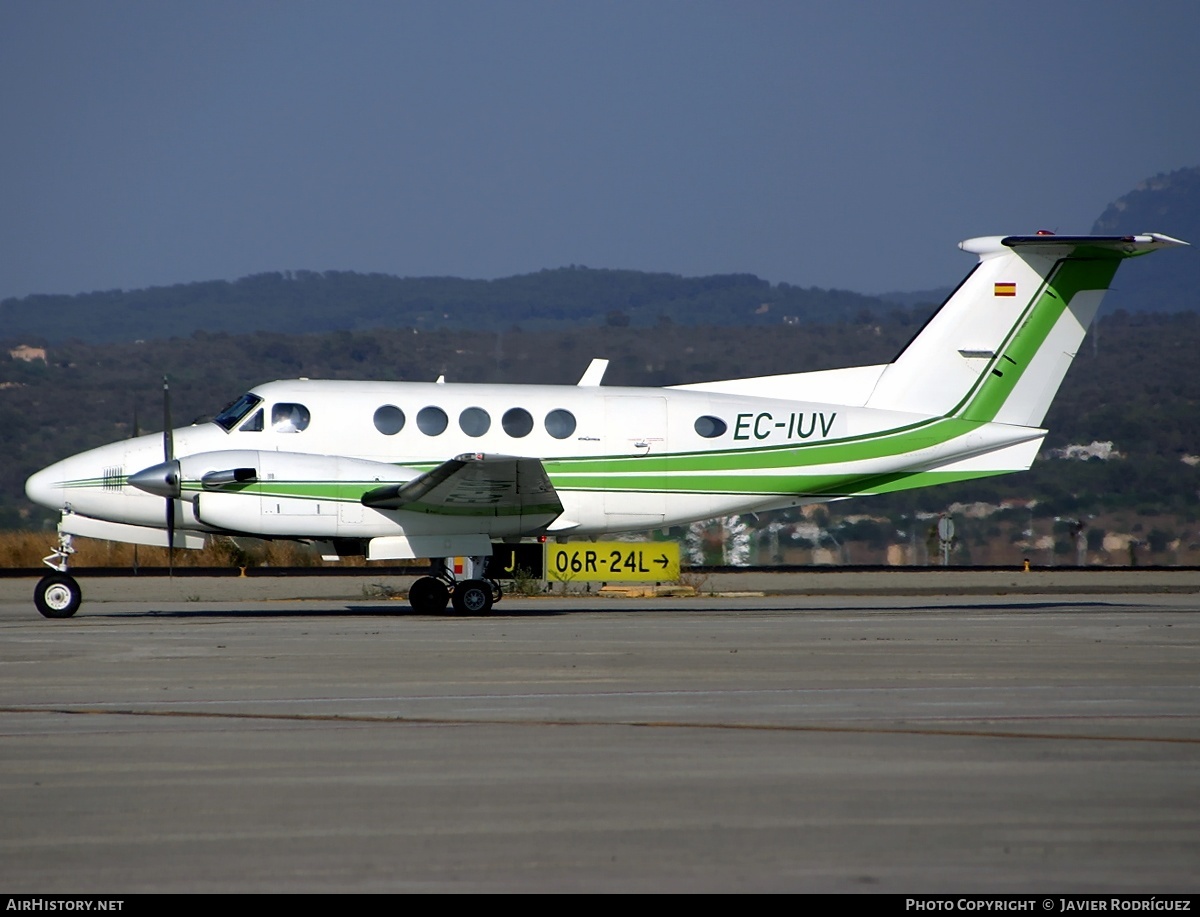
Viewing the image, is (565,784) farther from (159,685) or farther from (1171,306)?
(1171,306)

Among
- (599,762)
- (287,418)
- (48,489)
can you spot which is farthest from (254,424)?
(599,762)

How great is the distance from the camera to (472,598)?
16.7 m

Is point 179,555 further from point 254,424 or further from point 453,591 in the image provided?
point 453,591

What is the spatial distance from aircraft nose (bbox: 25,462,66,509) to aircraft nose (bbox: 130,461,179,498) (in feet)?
4.03

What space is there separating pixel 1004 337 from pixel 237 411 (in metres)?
10.4

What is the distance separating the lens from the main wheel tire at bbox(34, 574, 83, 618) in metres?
16.0

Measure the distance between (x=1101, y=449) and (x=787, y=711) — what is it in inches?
1692

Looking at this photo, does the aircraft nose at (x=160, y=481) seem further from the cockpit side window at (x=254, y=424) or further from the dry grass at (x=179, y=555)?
the dry grass at (x=179, y=555)

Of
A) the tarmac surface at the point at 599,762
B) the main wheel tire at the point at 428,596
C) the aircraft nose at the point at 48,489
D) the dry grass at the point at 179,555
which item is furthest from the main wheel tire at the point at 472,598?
the dry grass at the point at 179,555

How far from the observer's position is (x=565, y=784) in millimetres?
6457

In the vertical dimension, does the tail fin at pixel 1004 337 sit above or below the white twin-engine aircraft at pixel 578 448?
above

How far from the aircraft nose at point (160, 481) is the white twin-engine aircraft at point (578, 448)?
0.02 metres

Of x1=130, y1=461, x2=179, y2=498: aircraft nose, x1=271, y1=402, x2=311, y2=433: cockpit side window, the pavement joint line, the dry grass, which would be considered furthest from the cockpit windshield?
the dry grass

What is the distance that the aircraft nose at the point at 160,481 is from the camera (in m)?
15.8
